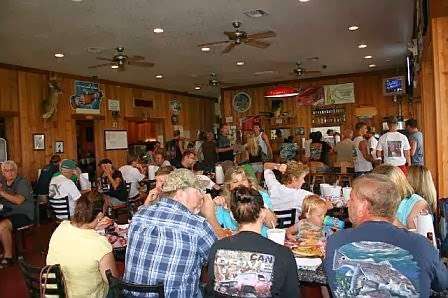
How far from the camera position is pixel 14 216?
6312 mm

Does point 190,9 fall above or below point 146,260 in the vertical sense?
above

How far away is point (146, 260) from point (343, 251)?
1129 mm

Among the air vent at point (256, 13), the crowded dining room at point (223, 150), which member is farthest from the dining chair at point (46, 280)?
the air vent at point (256, 13)

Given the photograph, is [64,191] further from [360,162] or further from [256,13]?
[360,162]

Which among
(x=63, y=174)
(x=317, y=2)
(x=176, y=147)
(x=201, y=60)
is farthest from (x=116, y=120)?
(x=317, y=2)

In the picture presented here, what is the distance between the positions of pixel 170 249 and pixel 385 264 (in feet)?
3.83

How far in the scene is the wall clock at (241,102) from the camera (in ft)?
49.9

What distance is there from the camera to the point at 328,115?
1393cm

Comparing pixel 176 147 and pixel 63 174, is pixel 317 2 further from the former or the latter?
pixel 176 147

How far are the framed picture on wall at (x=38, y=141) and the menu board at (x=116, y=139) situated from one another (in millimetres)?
2116

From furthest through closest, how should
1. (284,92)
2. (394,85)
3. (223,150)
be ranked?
(284,92), (394,85), (223,150)

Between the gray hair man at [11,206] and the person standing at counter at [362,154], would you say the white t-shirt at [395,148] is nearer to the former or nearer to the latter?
the person standing at counter at [362,154]

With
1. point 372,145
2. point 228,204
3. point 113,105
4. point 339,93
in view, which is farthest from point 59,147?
point 228,204

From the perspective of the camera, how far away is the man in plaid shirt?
2.60 meters
